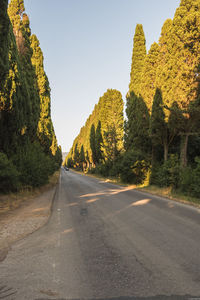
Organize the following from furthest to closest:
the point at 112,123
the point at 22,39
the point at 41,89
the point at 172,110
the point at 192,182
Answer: the point at 112,123
the point at 41,89
the point at 22,39
the point at 172,110
the point at 192,182

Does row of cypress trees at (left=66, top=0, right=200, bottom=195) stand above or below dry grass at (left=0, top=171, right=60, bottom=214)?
above

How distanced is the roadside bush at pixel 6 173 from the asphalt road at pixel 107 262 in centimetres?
491

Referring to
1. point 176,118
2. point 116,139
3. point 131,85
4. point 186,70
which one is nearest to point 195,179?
point 176,118

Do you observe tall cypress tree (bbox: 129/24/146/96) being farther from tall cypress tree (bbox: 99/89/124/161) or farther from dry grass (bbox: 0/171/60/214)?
dry grass (bbox: 0/171/60/214)

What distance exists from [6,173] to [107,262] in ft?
26.4

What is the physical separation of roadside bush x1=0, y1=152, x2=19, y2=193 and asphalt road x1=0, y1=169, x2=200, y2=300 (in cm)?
491

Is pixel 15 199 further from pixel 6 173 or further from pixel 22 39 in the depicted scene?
pixel 22 39

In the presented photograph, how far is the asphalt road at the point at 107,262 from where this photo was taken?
272 centimetres

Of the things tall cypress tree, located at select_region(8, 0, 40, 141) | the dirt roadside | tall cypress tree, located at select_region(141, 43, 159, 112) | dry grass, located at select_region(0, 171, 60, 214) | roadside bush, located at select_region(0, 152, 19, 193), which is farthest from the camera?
tall cypress tree, located at select_region(141, 43, 159, 112)

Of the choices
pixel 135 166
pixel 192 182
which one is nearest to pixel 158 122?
pixel 192 182

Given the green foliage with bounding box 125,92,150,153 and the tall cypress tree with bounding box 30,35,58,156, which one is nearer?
the green foliage with bounding box 125,92,150,153

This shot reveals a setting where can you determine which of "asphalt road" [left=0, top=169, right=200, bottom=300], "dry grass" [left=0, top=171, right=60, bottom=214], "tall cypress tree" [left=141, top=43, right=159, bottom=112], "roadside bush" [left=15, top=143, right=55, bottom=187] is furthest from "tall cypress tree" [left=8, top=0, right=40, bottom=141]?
"asphalt road" [left=0, top=169, right=200, bottom=300]

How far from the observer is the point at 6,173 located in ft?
32.6

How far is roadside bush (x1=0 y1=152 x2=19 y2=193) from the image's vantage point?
32.2 feet
